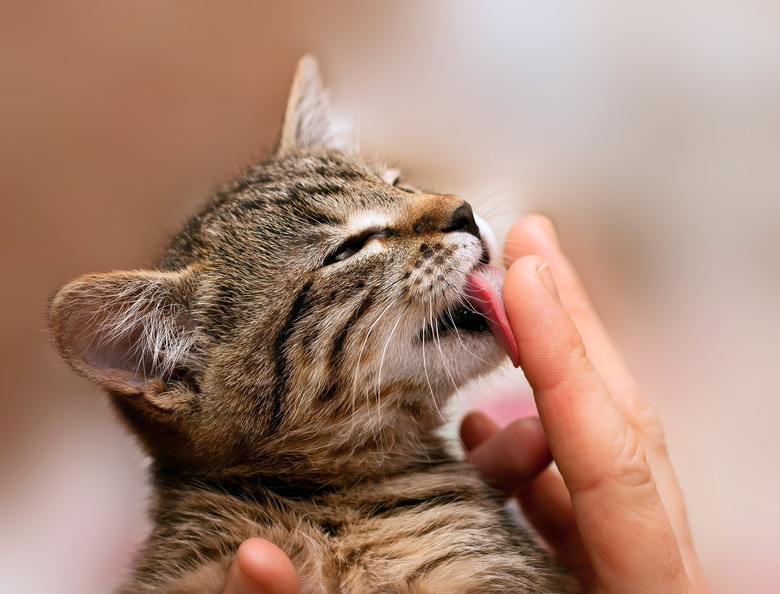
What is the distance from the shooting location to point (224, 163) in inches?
92.1

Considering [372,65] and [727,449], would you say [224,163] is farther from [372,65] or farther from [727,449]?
[727,449]

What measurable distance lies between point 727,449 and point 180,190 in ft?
7.44

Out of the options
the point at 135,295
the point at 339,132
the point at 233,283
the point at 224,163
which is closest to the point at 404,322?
the point at 233,283

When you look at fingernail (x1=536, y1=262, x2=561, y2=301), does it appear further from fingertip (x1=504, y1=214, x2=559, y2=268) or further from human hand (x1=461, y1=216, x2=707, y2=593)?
fingertip (x1=504, y1=214, x2=559, y2=268)

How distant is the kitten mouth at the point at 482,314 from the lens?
1.18 m

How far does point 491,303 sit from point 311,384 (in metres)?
0.38

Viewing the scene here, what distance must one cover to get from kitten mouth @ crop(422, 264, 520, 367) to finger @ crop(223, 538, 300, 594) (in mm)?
474

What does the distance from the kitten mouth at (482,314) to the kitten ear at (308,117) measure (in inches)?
27.7

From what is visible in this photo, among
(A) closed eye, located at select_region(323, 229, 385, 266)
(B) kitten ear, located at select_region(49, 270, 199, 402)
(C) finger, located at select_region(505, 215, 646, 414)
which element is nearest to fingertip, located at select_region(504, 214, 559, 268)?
(C) finger, located at select_region(505, 215, 646, 414)

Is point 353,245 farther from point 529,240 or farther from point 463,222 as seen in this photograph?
point 529,240

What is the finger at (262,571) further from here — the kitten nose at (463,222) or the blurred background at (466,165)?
the blurred background at (466,165)

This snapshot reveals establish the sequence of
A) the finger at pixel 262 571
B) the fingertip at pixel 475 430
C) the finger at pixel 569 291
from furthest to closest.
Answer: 1. the fingertip at pixel 475 430
2. the finger at pixel 569 291
3. the finger at pixel 262 571

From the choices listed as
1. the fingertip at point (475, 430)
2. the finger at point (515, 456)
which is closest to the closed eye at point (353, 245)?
the finger at point (515, 456)

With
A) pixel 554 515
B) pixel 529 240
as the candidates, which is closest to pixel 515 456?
pixel 554 515
